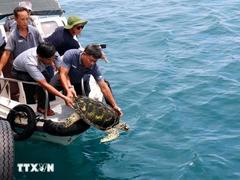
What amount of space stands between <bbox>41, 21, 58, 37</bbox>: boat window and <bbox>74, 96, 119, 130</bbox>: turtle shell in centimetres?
342

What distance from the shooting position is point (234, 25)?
768 inches

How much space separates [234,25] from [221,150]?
9995 millimetres

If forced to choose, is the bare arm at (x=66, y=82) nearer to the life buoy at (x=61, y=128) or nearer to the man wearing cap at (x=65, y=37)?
the life buoy at (x=61, y=128)

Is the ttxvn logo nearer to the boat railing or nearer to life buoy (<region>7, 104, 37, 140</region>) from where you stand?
life buoy (<region>7, 104, 37, 140</region>)

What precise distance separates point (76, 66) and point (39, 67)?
71cm

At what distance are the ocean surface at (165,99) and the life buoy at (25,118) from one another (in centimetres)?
101

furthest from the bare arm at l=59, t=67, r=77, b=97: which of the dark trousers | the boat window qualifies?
the boat window

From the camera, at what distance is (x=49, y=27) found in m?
12.0

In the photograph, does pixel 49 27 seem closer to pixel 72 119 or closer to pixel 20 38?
pixel 20 38

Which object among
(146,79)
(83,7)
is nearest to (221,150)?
(146,79)

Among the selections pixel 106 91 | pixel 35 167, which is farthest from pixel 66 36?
pixel 35 167

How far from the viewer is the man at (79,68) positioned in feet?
28.2

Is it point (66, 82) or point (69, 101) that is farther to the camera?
point (66, 82)

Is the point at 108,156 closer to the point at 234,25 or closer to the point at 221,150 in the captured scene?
the point at 221,150
